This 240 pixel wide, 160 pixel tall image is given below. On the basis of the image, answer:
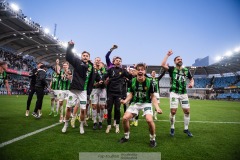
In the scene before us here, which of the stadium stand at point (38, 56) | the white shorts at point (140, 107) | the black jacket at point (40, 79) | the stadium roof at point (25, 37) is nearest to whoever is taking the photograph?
the white shorts at point (140, 107)

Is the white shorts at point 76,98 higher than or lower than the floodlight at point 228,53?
lower

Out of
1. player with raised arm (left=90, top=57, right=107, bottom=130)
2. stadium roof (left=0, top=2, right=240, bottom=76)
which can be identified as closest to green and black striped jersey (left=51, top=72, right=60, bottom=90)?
player with raised arm (left=90, top=57, right=107, bottom=130)

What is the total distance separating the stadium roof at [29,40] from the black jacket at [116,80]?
2388cm

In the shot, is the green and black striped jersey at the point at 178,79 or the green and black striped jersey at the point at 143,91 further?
the green and black striped jersey at the point at 178,79

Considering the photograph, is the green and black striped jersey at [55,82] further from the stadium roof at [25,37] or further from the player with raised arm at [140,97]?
the stadium roof at [25,37]

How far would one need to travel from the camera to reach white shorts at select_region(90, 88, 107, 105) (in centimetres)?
654

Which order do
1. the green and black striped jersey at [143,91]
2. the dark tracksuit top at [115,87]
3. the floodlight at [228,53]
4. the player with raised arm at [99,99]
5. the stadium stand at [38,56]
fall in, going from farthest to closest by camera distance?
the floodlight at [228,53] → the stadium stand at [38,56] → the player with raised arm at [99,99] → the dark tracksuit top at [115,87] → the green and black striped jersey at [143,91]

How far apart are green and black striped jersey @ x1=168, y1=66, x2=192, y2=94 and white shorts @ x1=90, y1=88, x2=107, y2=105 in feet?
7.74

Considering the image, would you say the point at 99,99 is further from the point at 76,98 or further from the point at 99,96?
the point at 76,98

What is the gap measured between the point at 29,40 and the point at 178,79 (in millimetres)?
34664

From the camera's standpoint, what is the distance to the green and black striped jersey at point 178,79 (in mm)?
5707

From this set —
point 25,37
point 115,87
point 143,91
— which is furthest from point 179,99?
point 25,37

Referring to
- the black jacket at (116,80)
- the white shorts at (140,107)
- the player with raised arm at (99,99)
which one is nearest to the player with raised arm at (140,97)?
the white shorts at (140,107)

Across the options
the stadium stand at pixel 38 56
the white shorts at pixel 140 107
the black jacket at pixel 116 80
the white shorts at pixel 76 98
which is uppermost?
the stadium stand at pixel 38 56
